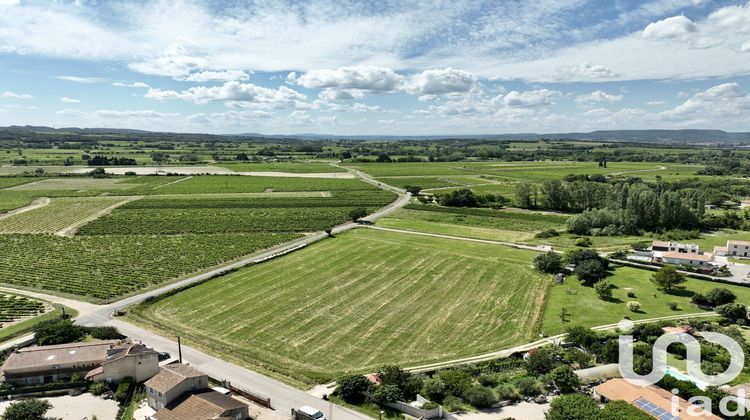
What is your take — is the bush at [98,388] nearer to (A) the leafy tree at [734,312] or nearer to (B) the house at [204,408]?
(B) the house at [204,408]

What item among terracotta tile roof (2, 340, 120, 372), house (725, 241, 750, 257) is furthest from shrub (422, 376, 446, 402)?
house (725, 241, 750, 257)

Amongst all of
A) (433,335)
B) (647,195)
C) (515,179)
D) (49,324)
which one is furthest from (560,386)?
(515,179)

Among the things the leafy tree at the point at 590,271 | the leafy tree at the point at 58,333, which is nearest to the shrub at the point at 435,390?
the leafy tree at the point at 58,333

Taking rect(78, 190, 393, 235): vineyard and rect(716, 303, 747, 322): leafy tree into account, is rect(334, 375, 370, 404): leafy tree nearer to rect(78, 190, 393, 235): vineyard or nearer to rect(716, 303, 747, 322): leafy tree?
rect(716, 303, 747, 322): leafy tree

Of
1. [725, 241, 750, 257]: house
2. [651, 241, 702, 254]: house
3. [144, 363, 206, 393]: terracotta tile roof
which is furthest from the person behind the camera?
[725, 241, 750, 257]: house

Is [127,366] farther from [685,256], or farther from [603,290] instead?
[685,256]

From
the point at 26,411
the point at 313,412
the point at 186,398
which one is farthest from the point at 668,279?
the point at 26,411
